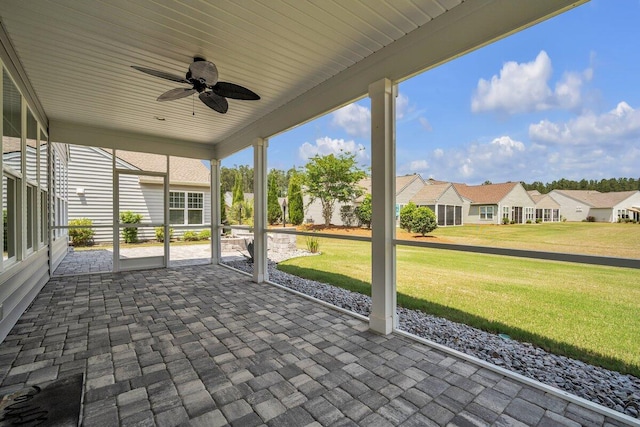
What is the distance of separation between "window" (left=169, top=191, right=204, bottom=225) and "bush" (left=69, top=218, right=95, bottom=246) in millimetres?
1662

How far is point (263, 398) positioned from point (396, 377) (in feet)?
3.26

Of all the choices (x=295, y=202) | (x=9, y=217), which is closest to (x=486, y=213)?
(x=295, y=202)

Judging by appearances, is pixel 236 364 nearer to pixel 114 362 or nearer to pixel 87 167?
pixel 114 362

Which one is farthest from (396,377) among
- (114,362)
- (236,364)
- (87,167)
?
(87,167)

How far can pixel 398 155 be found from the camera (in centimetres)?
316

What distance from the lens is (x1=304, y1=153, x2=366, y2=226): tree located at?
4457 millimetres

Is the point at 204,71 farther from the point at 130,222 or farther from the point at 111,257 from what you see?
the point at 111,257

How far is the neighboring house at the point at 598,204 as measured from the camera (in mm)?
1991

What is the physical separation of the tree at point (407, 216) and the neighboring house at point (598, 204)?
121cm

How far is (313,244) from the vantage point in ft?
26.1

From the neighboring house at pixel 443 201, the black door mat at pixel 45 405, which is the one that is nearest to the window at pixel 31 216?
the black door mat at pixel 45 405

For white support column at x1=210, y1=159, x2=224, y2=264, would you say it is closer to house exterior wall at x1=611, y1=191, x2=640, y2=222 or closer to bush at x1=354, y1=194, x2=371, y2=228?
bush at x1=354, y1=194, x2=371, y2=228

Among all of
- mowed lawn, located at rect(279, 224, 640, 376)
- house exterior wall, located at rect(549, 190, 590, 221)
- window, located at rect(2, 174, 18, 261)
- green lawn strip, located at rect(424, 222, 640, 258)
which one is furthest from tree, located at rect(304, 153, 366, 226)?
window, located at rect(2, 174, 18, 261)

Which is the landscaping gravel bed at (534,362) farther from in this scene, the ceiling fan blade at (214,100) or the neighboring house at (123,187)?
the neighboring house at (123,187)
